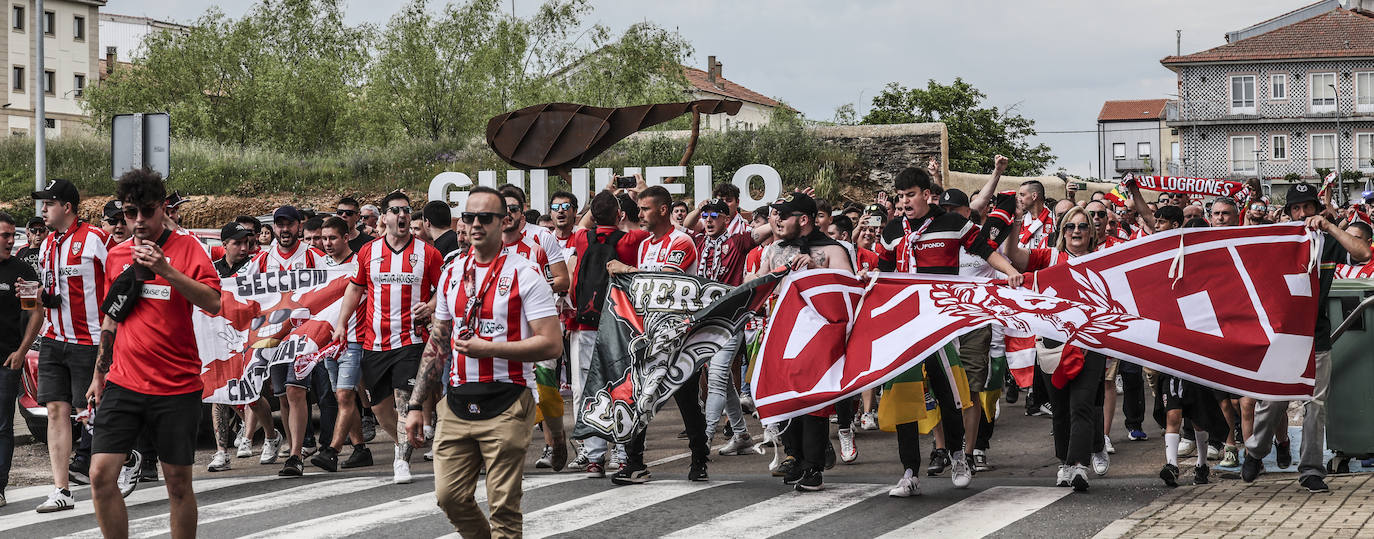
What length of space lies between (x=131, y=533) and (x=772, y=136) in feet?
81.2

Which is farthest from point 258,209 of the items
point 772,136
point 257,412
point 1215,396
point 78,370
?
point 1215,396

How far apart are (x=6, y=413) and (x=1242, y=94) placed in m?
82.6

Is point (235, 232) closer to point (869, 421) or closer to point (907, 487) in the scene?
point (869, 421)

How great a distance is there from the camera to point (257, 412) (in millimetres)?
11305

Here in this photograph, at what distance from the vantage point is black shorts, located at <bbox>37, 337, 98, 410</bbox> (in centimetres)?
907

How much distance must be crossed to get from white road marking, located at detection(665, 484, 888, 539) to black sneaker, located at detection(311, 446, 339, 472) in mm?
3632

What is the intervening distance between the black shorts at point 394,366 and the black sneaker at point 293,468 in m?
0.83

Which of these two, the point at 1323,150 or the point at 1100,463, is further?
→ the point at 1323,150

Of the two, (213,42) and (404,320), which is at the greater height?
(213,42)

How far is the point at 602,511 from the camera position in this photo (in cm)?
830

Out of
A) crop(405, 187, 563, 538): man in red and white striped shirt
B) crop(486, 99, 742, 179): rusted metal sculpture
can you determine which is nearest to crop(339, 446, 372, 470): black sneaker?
crop(405, 187, 563, 538): man in red and white striped shirt

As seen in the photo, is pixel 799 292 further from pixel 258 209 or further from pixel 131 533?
pixel 258 209

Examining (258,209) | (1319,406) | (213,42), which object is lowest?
(1319,406)

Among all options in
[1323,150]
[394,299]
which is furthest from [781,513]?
[1323,150]
